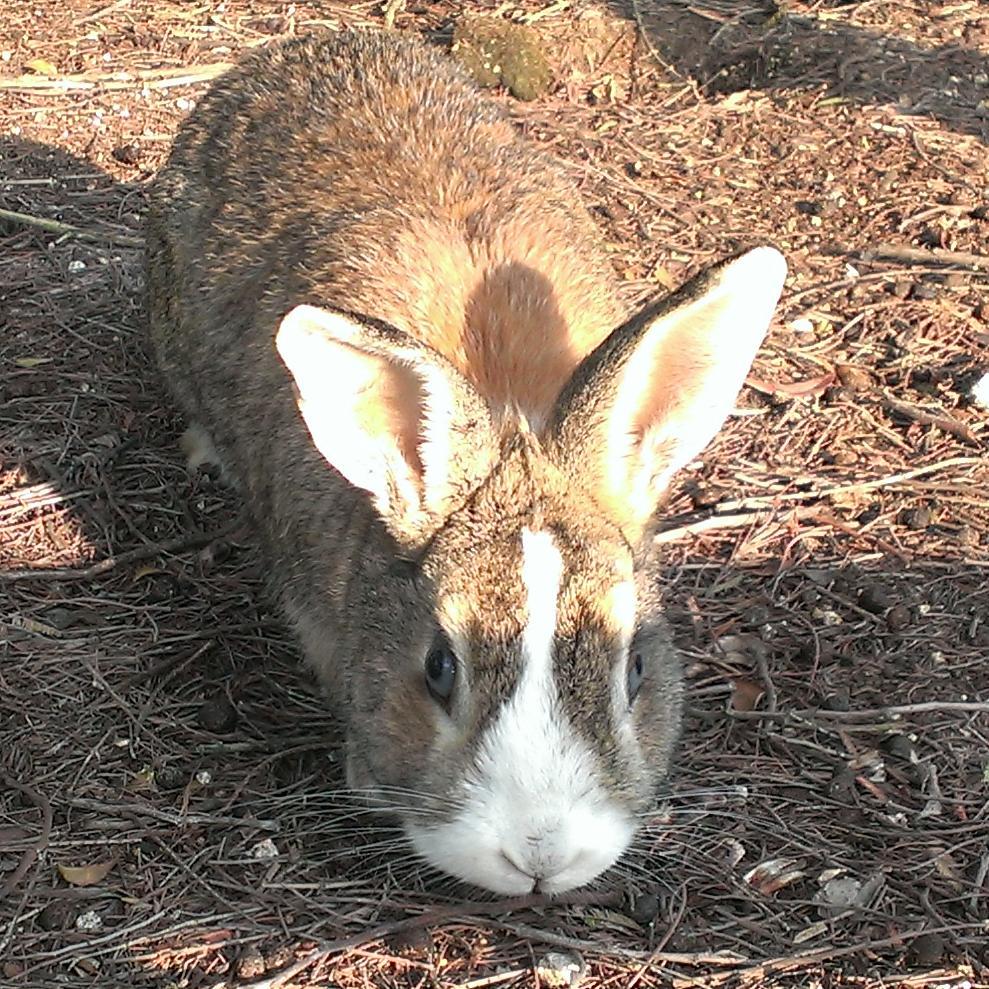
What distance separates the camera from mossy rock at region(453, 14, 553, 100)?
8.41 metres

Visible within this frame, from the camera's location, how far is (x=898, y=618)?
4.95 m

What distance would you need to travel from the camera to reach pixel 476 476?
378cm

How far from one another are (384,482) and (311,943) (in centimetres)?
122

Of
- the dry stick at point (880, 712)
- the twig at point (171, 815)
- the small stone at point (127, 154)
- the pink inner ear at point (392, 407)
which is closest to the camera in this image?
the pink inner ear at point (392, 407)

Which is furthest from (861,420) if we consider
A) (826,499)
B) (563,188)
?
(563,188)

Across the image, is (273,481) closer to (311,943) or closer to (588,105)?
(311,943)

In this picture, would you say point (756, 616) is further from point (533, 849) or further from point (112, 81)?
point (112, 81)

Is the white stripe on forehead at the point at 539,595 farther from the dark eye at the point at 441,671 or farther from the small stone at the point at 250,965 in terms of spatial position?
the small stone at the point at 250,965

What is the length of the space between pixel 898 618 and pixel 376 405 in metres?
2.15

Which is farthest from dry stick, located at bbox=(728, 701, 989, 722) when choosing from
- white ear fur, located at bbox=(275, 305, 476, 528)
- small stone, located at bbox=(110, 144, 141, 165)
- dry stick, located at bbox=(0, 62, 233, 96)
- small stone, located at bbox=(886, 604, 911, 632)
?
dry stick, located at bbox=(0, 62, 233, 96)

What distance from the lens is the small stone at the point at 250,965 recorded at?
371cm

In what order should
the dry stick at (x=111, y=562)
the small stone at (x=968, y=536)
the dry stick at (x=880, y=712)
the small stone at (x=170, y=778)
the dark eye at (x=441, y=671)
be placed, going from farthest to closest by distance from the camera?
the small stone at (x=968, y=536) < the dry stick at (x=111, y=562) < the dry stick at (x=880, y=712) < the small stone at (x=170, y=778) < the dark eye at (x=441, y=671)

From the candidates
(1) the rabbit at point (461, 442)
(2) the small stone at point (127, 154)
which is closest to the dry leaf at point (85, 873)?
(1) the rabbit at point (461, 442)

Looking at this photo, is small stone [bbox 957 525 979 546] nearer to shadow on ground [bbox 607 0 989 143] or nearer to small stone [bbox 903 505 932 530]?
small stone [bbox 903 505 932 530]
